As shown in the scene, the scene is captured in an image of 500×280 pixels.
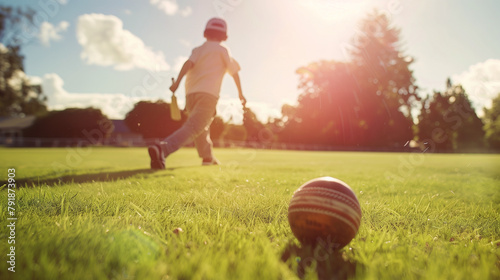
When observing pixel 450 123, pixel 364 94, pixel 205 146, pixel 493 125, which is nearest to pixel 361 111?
pixel 364 94

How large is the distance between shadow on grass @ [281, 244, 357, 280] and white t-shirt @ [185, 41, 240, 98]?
5071mm

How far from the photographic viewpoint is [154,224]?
2279 mm

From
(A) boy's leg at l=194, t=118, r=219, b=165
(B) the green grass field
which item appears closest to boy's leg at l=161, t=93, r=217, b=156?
(A) boy's leg at l=194, t=118, r=219, b=165

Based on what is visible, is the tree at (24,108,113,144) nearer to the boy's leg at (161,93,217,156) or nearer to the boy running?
the boy running

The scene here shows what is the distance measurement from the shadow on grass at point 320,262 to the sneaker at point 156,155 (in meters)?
4.31

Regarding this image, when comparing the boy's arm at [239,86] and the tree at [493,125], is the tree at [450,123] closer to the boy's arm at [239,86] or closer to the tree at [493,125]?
the tree at [493,125]

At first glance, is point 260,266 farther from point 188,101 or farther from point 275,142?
point 275,142

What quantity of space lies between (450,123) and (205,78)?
5447 cm

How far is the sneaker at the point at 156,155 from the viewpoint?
19.0 feet

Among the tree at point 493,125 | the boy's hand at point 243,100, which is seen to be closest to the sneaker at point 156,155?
the boy's hand at point 243,100

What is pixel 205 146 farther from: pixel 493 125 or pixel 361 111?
pixel 493 125

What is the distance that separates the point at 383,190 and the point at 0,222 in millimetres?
4604

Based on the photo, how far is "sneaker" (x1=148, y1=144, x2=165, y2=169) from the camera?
5805 millimetres

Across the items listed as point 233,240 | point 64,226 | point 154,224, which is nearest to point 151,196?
point 154,224
